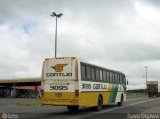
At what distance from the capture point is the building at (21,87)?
3455 inches

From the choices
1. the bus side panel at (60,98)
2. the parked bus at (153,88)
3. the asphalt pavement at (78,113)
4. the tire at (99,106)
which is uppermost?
the parked bus at (153,88)

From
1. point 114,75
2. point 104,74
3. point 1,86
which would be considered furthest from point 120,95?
point 1,86

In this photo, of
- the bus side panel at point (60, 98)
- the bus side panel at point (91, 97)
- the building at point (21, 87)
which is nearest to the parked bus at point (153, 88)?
the building at point (21, 87)

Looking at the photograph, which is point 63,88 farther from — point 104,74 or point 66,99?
point 104,74

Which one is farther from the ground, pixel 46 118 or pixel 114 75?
pixel 114 75

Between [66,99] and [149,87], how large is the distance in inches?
2384

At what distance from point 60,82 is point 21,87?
82.9 metres

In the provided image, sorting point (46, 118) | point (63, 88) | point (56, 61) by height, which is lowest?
→ point (46, 118)

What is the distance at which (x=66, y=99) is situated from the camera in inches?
945

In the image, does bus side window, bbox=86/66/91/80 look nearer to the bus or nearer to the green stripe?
the bus

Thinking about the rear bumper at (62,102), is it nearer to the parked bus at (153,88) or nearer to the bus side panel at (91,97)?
the bus side panel at (91,97)

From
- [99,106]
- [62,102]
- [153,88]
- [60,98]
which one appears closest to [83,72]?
[60,98]

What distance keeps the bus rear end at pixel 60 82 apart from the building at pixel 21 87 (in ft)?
185

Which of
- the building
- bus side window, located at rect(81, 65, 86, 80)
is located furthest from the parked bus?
bus side window, located at rect(81, 65, 86, 80)
